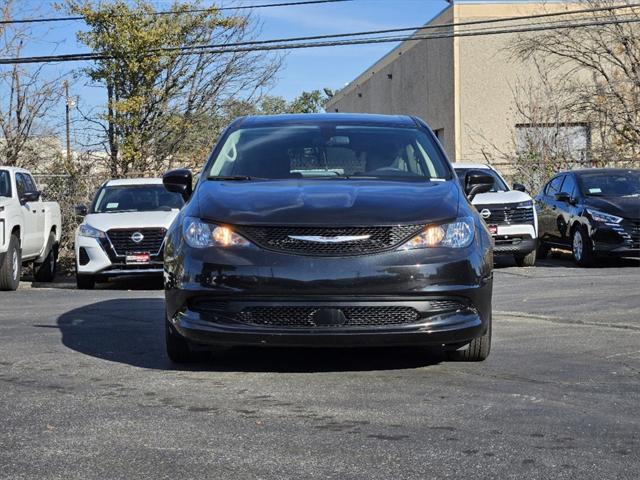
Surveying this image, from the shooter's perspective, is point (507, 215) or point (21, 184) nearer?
point (21, 184)

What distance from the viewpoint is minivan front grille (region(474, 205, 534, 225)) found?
16219mm

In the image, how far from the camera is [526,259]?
16719 millimetres

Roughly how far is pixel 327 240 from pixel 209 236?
0.75m

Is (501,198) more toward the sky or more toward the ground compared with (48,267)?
more toward the sky

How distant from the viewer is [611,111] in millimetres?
30359

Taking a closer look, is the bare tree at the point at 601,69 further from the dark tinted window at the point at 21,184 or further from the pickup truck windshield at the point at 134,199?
the dark tinted window at the point at 21,184

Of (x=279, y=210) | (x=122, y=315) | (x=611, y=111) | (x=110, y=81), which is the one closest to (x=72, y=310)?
(x=122, y=315)

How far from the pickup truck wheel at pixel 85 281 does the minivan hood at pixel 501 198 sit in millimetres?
6147

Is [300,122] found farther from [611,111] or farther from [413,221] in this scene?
[611,111]

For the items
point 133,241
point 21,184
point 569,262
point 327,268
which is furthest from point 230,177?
point 569,262

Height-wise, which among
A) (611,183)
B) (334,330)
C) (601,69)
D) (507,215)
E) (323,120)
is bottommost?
(334,330)

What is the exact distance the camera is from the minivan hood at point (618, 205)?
15.7 meters

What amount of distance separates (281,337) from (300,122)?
2.44 m

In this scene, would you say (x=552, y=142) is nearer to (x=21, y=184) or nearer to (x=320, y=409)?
(x=21, y=184)
